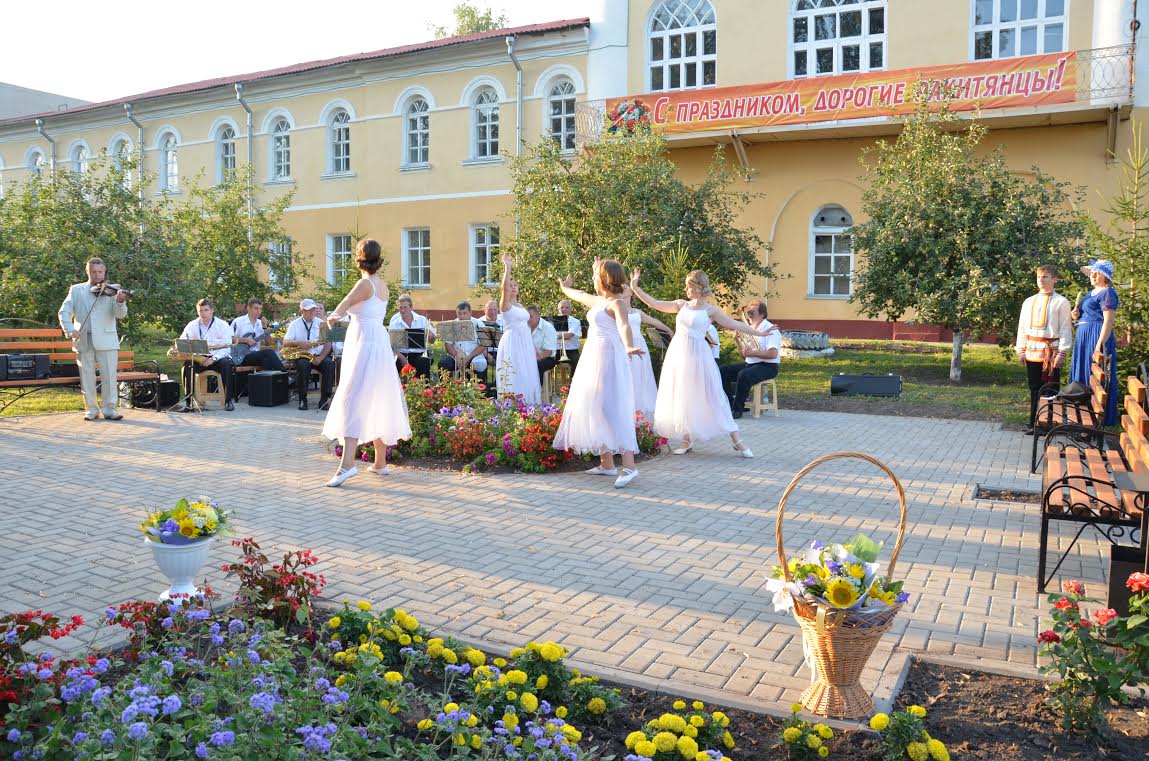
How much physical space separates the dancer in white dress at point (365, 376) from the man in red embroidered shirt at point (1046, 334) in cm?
745

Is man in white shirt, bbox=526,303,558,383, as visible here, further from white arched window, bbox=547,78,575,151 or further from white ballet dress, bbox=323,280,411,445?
white arched window, bbox=547,78,575,151

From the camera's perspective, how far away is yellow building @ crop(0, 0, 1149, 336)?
2147cm

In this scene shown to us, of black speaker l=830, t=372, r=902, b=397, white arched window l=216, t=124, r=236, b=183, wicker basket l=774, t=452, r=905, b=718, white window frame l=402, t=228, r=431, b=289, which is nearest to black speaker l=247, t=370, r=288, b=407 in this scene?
black speaker l=830, t=372, r=902, b=397

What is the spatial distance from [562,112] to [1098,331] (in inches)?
790

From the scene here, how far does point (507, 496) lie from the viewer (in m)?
7.93

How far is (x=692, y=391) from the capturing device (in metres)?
9.99

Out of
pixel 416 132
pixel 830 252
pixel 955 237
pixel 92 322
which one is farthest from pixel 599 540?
pixel 416 132

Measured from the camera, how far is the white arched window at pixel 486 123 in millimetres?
28953

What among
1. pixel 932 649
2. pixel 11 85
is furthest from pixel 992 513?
pixel 11 85

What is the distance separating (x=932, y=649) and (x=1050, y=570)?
185 centimetres

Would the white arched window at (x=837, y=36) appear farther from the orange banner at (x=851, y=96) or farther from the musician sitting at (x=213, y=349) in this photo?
the musician sitting at (x=213, y=349)

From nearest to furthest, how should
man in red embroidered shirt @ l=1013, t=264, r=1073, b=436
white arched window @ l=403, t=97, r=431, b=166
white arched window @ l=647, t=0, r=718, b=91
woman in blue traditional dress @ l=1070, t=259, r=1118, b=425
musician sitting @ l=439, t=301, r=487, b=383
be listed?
woman in blue traditional dress @ l=1070, t=259, r=1118, b=425 < man in red embroidered shirt @ l=1013, t=264, r=1073, b=436 < musician sitting @ l=439, t=301, r=487, b=383 < white arched window @ l=647, t=0, r=718, b=91 < white arched window @ l=403, t=97, r=431, b=166

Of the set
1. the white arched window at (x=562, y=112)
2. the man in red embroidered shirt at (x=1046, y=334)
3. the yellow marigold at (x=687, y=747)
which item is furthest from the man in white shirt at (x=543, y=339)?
the white arched window at (x=562, y=112)

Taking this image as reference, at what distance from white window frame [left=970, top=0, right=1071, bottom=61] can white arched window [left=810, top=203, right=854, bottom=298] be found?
4.85 m
